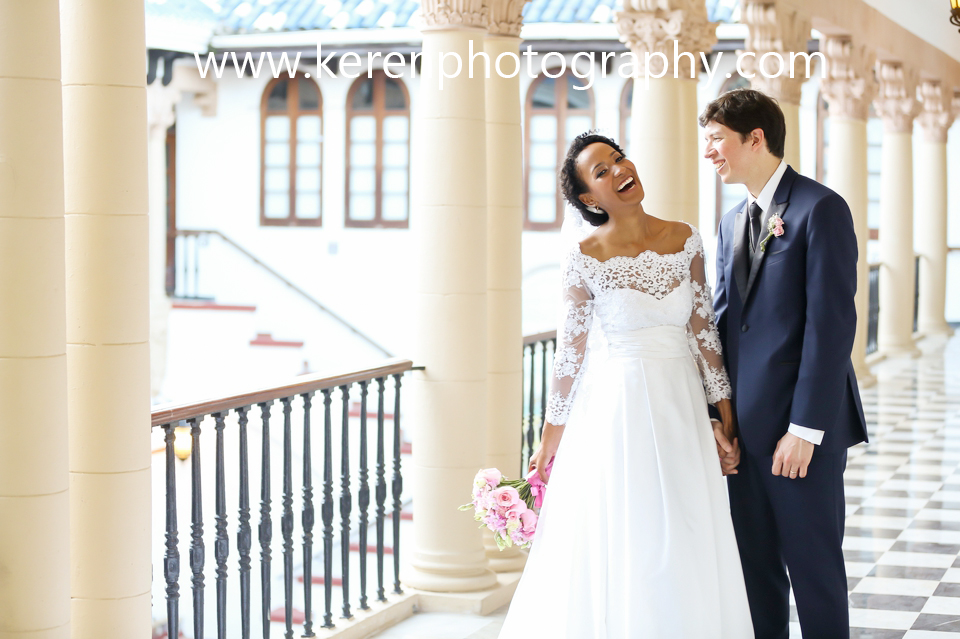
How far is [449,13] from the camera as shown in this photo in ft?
14.0

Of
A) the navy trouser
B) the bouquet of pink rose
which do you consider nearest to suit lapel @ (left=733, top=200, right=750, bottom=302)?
the navy trouser

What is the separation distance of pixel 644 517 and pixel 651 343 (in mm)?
444

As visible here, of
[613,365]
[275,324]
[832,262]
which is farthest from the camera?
[275,324]

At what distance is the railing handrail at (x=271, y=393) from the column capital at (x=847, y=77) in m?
6.71

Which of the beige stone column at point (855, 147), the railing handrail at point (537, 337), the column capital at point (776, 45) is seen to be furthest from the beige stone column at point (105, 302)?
the beige stone column at point (855, 147)

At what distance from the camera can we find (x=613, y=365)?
2.93m

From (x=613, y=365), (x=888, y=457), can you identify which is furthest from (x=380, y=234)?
(x=613, y=365)

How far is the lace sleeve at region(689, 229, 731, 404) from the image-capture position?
293 centimetres

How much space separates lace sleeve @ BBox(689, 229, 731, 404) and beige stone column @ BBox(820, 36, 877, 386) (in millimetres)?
7587

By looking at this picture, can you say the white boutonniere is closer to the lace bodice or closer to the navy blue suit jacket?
the navy blue suit jacket

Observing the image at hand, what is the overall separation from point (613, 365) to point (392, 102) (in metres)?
12.1

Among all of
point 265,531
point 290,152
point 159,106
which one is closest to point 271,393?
point 265,531

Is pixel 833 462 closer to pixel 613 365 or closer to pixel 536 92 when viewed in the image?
pixel 613 365

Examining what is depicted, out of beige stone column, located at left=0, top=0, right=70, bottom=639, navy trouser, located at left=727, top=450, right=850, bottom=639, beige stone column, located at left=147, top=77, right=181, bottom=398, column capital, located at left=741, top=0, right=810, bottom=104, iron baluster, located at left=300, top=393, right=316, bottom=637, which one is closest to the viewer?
beige stone column, located at left=0, top=0, right=70, bottom=639
